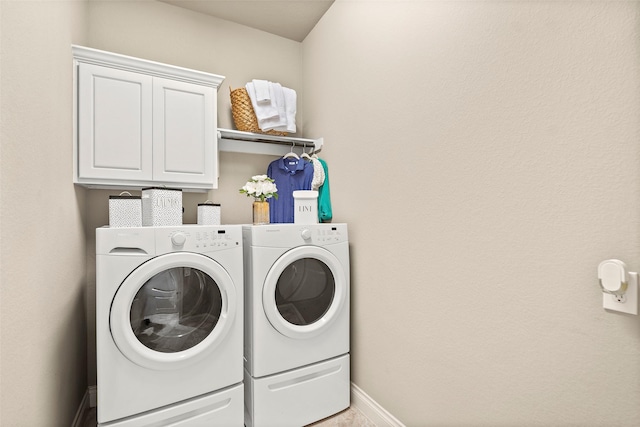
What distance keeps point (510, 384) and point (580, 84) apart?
1.03 m

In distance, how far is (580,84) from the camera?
36.4 inches

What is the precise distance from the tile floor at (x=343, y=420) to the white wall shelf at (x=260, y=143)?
5.91ft

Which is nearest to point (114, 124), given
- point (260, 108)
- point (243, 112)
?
point (243, 112)

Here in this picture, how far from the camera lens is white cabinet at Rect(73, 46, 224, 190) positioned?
170cm

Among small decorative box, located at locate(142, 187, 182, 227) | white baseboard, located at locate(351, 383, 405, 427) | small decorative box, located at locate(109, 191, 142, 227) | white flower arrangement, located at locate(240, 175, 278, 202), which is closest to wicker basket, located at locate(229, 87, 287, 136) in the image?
white flower arrangement, located at locate(240, 175, 278, 202)

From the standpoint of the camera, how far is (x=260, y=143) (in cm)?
254

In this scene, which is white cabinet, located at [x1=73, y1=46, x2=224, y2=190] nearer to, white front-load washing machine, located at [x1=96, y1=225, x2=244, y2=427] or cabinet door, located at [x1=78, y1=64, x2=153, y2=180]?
cabinet door, located at [x1=78, y1=64, x2=153, y2=180]

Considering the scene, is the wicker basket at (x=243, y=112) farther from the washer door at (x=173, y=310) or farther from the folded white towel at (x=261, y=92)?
the washer door at (x=173, y=310)

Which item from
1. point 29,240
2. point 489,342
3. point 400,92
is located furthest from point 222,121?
point 489,342

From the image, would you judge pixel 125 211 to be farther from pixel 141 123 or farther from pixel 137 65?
pixel 137 65

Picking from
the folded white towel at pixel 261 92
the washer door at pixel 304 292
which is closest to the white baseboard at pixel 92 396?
the washer door at pixel 304 292

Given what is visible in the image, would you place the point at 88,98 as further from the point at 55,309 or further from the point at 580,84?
the point at 580,84

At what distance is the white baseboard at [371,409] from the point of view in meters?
1.66

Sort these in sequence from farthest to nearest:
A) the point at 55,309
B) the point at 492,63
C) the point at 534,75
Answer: the point at 55,309
the point at 492,63
the point at 534,75
